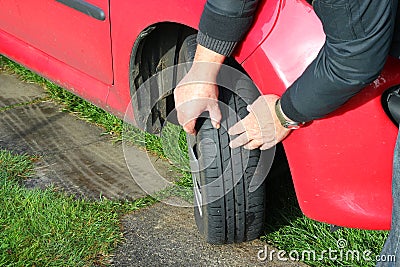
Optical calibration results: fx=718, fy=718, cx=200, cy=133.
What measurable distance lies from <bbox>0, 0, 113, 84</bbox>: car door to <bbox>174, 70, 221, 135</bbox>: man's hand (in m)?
0.60

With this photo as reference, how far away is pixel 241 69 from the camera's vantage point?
2.50m

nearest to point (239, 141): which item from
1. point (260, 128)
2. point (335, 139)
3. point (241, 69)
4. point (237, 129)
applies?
point (237, 129)

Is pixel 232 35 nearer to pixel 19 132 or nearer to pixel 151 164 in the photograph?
pixel 151 164

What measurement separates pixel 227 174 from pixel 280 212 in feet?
1.88

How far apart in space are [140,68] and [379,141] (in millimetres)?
1095

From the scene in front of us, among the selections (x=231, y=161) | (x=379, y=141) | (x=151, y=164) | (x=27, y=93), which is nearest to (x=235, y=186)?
(x=231, y=161)

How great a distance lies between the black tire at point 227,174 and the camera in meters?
2.45

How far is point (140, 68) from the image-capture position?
9.39ft

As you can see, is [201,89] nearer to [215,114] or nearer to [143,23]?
[215,114]

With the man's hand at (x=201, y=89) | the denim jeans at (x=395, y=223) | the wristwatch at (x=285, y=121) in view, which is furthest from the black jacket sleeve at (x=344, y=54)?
the man's hand at (x=201, y=89)

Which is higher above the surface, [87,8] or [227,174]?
[87,8]

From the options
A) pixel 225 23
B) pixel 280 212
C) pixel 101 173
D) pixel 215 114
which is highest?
pixel 225 23

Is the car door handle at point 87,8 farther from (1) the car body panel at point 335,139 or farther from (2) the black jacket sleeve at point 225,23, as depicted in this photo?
(1) the car body panel at point 335,139

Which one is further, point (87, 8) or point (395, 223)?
point (87, 8)
